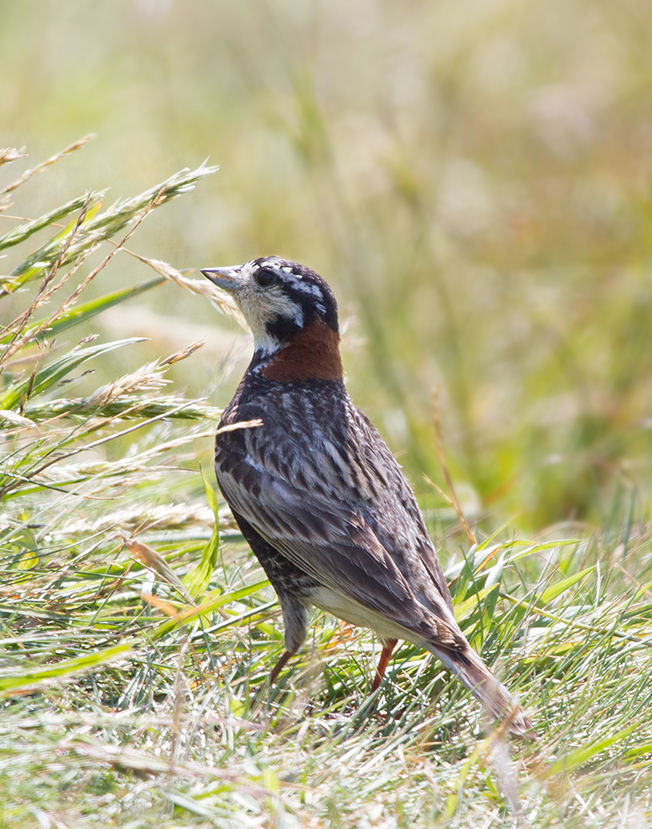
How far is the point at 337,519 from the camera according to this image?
3539 mm

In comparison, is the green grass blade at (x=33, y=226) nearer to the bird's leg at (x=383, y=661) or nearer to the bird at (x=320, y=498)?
the bird at (x=320, y=498)

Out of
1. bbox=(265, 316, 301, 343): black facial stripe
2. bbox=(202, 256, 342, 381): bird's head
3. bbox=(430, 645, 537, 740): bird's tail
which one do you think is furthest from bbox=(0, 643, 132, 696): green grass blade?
bbox=(265, 316, 301, 343): black facial stripe

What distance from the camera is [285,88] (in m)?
10.1

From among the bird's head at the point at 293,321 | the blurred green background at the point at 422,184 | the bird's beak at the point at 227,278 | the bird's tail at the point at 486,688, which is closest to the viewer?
the bird's tail at the point at 486,688

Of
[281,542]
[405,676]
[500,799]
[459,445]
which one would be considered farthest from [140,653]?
[459,445]

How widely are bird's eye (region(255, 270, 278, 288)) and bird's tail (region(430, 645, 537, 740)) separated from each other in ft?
6.01

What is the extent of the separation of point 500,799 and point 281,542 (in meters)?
1.23

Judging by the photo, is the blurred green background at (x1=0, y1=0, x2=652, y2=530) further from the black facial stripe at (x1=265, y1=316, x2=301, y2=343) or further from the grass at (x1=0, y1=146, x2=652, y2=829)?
the grass at (x1=0, y1=146, x2=652, y2=829)

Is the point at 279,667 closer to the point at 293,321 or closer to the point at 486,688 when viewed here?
the point at 486,688

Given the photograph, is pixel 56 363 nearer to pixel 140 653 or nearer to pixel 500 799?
pixel 140 653

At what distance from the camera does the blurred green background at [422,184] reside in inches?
279

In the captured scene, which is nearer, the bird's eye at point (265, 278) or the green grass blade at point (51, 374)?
the green grass blade at point (51, 374)

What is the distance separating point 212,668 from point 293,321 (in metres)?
1.61

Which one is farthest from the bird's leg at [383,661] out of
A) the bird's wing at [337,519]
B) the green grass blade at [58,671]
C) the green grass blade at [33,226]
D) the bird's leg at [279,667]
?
the green grass blade at [33,226]
